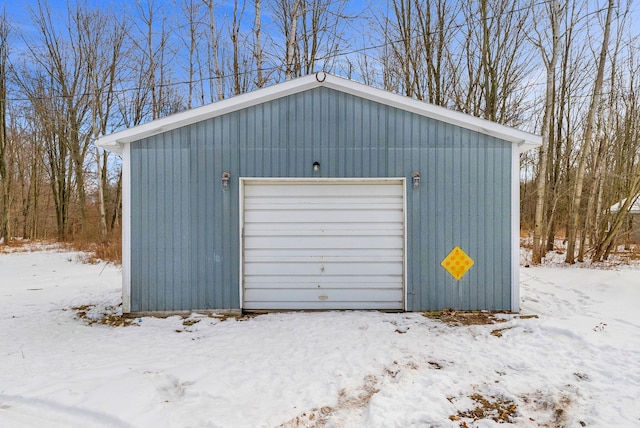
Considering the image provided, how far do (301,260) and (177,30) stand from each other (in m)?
12.3

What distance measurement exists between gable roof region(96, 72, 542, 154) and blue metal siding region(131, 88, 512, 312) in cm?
9

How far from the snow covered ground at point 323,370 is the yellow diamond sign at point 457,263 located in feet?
2.58

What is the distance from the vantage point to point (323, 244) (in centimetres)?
524

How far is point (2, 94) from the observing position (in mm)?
17125

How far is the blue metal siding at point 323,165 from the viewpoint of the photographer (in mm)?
5000

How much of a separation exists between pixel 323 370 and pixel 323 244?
7.34 ft

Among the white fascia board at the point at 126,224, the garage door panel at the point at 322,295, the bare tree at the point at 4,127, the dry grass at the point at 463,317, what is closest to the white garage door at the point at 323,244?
the garage door panel at the point at 322,295

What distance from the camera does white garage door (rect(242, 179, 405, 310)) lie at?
5.17m

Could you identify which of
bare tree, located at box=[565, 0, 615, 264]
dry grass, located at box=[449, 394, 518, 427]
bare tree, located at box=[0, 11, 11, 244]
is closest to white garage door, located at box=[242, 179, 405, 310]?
dry grass, located at box=[449, 394, 518, 427]

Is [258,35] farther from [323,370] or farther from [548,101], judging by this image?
[323,370]

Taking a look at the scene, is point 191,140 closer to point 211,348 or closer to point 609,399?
point 211,348

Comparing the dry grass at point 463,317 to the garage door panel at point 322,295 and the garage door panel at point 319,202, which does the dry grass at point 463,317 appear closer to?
the garage door panel at point 322,295

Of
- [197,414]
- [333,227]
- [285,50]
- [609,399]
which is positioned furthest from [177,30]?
[609,399]

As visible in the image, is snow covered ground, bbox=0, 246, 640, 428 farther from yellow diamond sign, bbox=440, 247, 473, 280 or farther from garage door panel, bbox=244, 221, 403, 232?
garage door panel, bbox=244, 221, 403, 232
